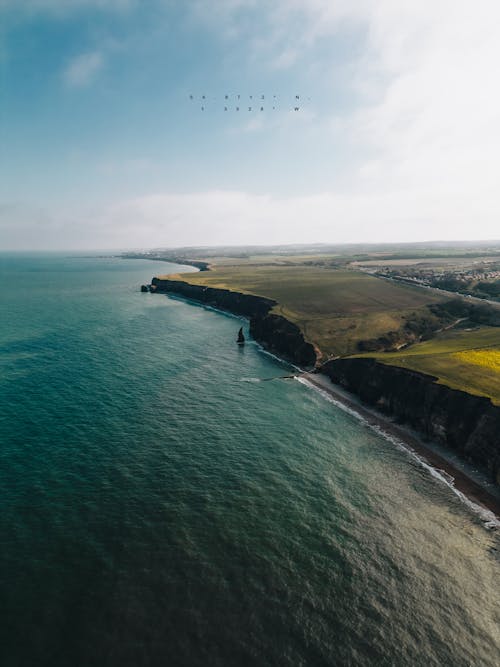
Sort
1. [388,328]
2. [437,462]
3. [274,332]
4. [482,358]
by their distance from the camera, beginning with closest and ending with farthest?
[437,462], [482,358], [388,328], [274,332]

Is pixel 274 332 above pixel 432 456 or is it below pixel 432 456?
above

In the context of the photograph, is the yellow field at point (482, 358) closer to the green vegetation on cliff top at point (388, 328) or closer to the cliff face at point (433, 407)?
the green vegetation on cliff top at point (388, 328)

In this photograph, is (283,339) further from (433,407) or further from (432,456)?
(432,456)

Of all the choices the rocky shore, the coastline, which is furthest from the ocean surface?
the rocky shore

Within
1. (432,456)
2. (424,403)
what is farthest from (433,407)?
(432,456)

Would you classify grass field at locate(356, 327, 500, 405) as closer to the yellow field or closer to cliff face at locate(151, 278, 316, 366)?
the yellow field

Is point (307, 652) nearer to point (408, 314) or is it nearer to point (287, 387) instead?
point (287, 387)

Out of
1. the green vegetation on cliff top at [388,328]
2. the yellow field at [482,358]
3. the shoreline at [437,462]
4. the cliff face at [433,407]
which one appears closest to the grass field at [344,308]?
the green vegetation on cliff top at [388,328]
